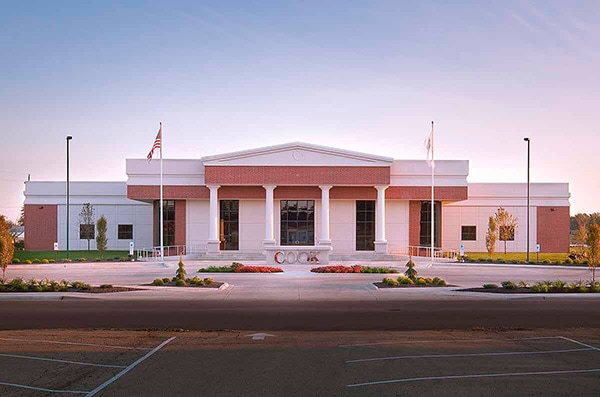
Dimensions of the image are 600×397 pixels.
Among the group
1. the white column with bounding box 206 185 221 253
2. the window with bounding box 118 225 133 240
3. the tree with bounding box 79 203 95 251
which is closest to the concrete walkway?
the white column with bounding box 206 185 221 253

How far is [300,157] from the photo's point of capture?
4603 cm

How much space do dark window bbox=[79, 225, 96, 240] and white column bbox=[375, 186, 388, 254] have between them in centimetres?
2662

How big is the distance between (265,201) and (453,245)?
700 inches

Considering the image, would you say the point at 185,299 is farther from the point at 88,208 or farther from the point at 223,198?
the point at 88,208

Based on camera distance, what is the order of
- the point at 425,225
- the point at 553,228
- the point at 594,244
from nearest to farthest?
the point at 594,244 → the point at 425,225 → the point at 553,228

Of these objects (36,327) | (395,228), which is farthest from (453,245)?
(36,327)

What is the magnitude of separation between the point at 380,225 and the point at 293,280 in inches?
709

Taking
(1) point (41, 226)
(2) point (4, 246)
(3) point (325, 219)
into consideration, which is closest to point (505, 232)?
(3) point (325, 219)

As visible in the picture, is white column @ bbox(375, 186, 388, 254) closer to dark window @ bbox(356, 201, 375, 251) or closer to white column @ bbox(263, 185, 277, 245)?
dark window @ bbox(356, 201, 375, 251)

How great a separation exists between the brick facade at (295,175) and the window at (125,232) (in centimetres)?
1569

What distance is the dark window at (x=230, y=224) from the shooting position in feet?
162

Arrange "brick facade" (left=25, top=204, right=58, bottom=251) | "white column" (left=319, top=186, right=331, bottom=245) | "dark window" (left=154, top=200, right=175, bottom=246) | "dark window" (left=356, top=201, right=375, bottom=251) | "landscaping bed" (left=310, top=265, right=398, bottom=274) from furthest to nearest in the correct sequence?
"brick facade" (left=25, top=204, right=58, bottom=251) < "dark window" (left=154, top=200, right=175, bottom=246) < "dark window" (left=356, top=201, right=375, bottom=251) < "white column" (left=319, top=186, right=331, bottom=245) < "landscaping bed" (left=310, top=265, right=398, bottom=274)

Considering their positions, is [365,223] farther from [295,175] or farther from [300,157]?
[300,157]

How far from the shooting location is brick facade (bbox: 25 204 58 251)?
58.1 meters
